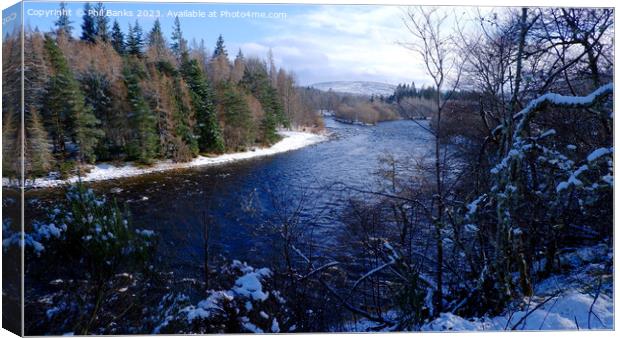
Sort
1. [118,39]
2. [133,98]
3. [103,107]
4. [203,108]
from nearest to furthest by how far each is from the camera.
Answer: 1. [118,39]
2. [103,107]
3. [133,98]
4. [203,108]

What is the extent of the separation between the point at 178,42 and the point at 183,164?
1201 mm

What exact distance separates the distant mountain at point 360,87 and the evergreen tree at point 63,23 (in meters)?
2.23

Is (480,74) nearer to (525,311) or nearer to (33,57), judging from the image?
(525,311)

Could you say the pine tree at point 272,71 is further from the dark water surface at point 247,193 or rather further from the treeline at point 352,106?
the dark water surface at point 247,193

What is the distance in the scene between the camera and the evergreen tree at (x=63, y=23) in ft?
11.3

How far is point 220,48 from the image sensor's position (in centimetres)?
377

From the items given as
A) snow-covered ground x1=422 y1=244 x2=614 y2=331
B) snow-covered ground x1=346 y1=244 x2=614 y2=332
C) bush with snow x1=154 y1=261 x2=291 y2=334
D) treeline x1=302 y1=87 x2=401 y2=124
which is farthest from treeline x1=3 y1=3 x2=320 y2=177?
snow-covered ground x1=422 y1=244 x2=614 y2=331

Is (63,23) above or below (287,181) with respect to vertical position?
above

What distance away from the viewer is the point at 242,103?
4246mm

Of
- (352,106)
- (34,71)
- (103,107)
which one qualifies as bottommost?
(103,107)

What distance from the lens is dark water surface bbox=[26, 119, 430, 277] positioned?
3934 millimetres

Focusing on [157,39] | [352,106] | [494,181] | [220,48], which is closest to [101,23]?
[157,39]

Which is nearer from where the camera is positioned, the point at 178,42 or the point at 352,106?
the point at 178,42

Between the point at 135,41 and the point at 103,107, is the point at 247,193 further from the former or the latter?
the point at 135,41
